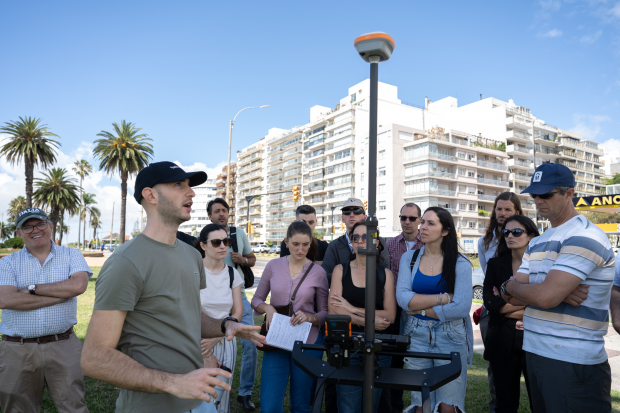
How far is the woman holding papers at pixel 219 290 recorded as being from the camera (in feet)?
12.5

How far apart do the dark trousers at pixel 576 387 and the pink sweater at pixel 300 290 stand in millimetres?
1977

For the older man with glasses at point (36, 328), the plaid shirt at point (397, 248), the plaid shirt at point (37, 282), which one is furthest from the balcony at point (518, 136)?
the older man with glasses at point (36, 328)

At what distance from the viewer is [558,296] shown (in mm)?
2504

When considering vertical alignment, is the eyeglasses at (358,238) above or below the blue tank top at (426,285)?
above

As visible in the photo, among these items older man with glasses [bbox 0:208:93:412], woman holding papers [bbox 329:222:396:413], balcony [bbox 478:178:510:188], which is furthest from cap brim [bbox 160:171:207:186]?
balcony [bbox 478:178:510:188]

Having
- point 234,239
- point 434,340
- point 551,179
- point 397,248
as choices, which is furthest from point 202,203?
point 551,179

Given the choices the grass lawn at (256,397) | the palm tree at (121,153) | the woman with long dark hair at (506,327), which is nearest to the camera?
the woman with long dark hair at (506,327)

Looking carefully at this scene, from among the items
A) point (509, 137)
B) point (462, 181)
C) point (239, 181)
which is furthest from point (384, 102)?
point (239, 181)

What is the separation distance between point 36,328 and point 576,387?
4307 mm

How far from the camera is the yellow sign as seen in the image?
21906 millimetres

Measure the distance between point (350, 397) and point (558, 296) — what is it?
75.6 inches

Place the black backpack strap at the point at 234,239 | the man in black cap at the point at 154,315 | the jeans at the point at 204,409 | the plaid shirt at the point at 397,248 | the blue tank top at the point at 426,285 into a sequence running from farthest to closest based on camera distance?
the black backpack strap at the point at 234,239, the plaid shirt at the point at 397,248, the blue tank top at the point at 426,285, the jeans at the point at 204,409, the man in black cap at the point at 154,315

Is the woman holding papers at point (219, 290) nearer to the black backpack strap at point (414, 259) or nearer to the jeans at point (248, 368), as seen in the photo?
the jeans at point (248, 368)

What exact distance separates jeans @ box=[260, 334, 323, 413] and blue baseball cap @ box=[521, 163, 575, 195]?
2357mm
